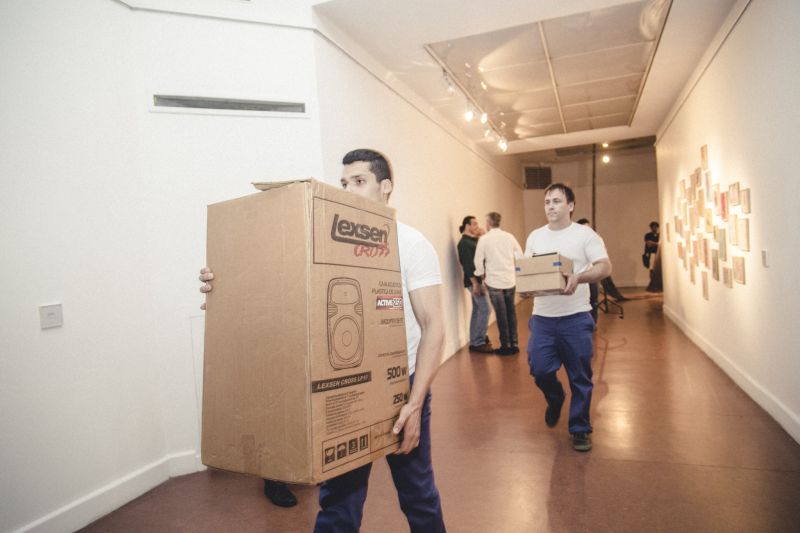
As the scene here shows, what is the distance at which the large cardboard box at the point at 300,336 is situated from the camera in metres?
1.08

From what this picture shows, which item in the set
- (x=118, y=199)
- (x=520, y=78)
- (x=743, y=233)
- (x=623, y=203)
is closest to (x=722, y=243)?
(x=743, y=233)

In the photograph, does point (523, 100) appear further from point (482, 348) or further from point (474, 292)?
point (482, 348)

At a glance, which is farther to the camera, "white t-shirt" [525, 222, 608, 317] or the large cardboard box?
"white t-shirt" [525, 222, 608, 317]

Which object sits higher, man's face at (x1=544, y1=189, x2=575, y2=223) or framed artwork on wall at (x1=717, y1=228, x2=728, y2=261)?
man's face at (x1=544, y1=189, x2=575, y2=223)

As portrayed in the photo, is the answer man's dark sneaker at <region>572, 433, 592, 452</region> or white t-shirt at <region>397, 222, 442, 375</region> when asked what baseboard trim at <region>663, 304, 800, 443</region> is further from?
white t-shirt at <region>397, 222, 442, 375</region>

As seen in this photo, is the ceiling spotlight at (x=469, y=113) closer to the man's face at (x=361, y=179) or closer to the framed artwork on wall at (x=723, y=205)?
the framed artwork on wall at (x=723, y=205)

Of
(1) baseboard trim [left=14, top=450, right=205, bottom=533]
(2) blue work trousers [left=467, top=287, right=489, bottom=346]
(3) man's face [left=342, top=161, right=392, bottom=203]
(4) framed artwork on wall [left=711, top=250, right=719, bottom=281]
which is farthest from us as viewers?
(2) blue work trousers [left=467, top=287, right=489, bottom=346]

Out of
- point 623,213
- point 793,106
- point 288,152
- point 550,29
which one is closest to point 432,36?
point 550,29

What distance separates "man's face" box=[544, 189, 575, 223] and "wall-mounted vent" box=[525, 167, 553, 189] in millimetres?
10437

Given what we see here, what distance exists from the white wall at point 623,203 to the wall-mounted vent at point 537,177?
476mm

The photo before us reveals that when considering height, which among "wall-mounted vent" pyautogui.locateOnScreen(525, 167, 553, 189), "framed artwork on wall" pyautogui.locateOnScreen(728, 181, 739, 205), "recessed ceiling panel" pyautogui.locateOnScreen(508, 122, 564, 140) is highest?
"wall-mounted vent" pyautogui.locateOnScreen(525, 167, 553, 189)

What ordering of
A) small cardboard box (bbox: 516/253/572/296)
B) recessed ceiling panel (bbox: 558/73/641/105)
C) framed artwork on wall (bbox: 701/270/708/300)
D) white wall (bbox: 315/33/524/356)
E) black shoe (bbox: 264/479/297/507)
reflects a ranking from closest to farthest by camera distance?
black shoe (bbox: 264/479/297/507)
small cardboard box (bbox: 516/253/572/296)
white wall (bbox: 315/33/524/356)
framed artwork on wall (bbox: 701/270/708/300)
recessed ceiling panel (bbox: 558/73/641/105)

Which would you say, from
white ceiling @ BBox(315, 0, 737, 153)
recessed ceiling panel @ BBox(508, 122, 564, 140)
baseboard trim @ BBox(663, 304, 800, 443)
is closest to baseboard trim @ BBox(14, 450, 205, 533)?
white ceiling @ BBox(315, 0, 737, 153)

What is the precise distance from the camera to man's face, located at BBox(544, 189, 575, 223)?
9.77 ft
